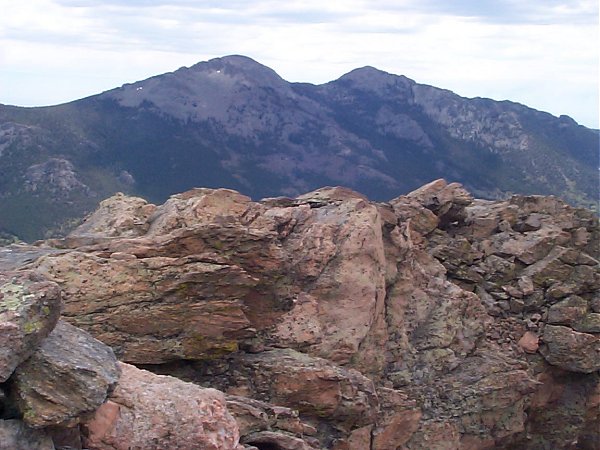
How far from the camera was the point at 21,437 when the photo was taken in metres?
14.4

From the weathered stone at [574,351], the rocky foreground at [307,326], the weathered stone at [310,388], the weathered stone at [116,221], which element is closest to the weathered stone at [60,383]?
the rocky foreground at [307,326]

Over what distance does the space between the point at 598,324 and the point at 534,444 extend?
7301 millimetres

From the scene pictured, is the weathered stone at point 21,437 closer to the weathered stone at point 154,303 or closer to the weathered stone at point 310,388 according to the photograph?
the weathered stone at point 154,303

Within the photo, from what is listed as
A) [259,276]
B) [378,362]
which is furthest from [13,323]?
[378,362]

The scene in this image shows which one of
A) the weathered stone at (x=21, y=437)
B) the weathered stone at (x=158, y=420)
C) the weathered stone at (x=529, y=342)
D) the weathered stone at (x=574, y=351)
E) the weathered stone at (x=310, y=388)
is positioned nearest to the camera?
the weathered stone at (x=21, y=437)

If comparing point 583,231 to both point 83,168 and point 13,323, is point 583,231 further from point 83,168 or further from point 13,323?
point 83,168

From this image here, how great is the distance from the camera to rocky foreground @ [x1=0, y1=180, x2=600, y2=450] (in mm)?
16531

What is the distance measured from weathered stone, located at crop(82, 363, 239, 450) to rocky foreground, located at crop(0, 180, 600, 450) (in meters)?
0.05

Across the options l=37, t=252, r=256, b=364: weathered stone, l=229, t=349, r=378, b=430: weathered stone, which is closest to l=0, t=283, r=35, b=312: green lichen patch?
l=37, t=252, r=256, b=364: weathered stone

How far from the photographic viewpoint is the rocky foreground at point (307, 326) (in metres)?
16.5

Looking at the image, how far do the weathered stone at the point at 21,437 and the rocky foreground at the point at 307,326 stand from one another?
0.12ft

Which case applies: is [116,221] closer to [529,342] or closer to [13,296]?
[13,296]

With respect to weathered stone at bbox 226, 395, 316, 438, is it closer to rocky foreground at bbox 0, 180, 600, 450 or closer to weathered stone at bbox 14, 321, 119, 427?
rocky foreground at bbox 0, 180, 600, 450

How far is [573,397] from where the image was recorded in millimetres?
37156
